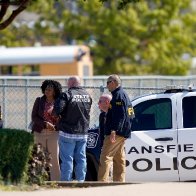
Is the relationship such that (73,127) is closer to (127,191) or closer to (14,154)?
(14,154)

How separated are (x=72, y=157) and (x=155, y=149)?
4.35 feet

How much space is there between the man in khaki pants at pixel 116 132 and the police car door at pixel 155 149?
0.37 metres

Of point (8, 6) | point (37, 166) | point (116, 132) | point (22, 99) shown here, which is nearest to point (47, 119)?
point (116, 132)

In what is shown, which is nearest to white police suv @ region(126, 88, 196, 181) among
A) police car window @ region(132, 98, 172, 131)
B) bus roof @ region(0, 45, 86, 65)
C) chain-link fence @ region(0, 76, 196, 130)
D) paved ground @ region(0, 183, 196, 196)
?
police car window @ region(132, 98, 172, 131)

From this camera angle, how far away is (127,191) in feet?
39.5

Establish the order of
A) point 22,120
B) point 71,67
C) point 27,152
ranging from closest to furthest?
point 27,152 → point 22,120 → point 71,67

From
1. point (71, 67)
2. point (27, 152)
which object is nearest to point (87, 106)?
point (27, 152)

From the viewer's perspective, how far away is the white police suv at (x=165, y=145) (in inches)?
592

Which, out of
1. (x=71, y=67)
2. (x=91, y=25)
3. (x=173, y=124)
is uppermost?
(x=91, y=25)

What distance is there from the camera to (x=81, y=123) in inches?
579

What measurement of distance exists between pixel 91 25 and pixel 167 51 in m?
3.80

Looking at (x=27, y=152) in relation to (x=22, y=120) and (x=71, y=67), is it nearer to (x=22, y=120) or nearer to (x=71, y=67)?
(x=22, y=120)

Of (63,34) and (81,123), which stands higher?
(63,34)

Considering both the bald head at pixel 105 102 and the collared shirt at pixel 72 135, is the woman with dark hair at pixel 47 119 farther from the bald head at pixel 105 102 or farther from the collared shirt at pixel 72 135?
the bald head at pixel 105 102
